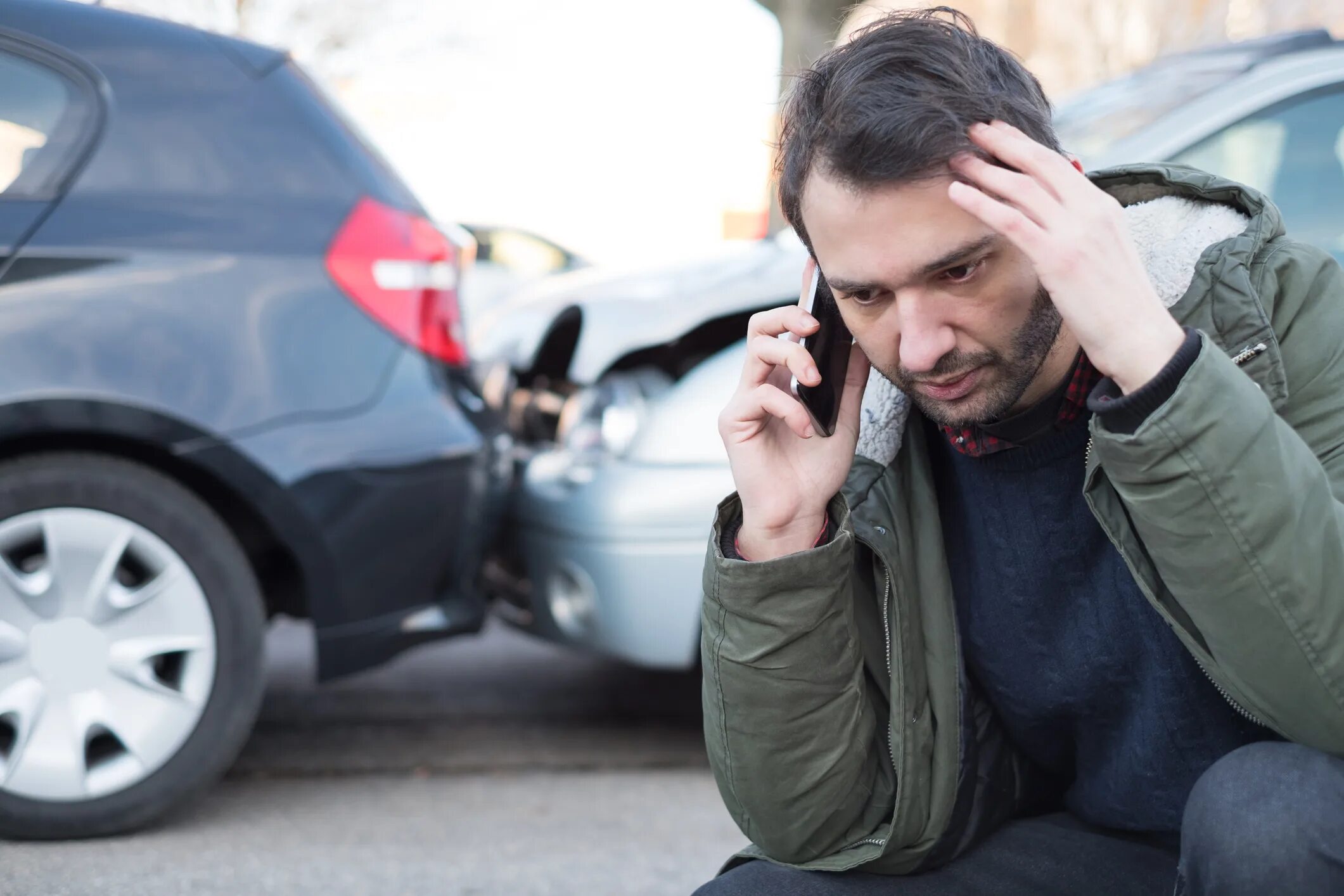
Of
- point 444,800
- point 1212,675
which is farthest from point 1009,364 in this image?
point 444,800

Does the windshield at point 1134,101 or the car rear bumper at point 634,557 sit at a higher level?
the windshield at point 1134,101

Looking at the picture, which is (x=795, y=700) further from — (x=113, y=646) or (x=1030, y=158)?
(x=113, y=646)

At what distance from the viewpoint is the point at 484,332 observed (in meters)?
4.53

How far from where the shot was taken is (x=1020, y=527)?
6.25ft

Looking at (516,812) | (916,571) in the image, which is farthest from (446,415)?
(916,571)

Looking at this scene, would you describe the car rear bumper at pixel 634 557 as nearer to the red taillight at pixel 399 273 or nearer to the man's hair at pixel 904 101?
the red taillight at pixel 399 273

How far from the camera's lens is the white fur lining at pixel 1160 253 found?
178 cm

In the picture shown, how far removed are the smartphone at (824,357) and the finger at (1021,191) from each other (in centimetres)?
36

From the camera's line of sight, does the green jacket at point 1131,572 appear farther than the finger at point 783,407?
No

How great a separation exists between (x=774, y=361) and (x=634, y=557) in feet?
5.03

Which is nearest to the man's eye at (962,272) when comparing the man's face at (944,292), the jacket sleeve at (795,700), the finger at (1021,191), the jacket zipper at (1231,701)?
the man's face at (944,292)

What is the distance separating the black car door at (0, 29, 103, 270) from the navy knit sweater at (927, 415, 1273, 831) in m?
2.05

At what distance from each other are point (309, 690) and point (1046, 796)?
2780 millimetres

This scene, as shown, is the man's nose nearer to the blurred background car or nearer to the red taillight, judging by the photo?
the red taillight
